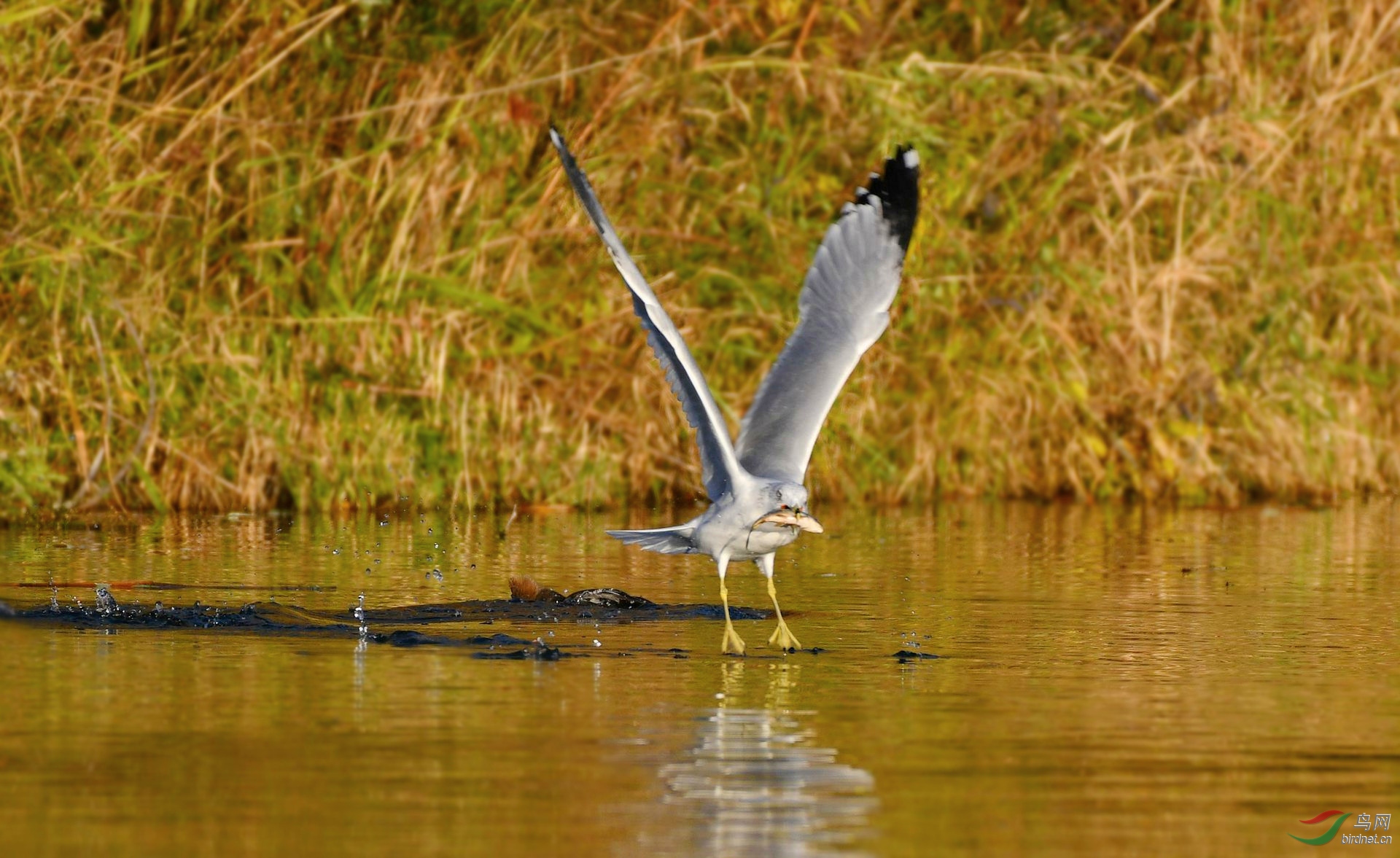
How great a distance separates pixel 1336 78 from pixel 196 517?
798 centimetres

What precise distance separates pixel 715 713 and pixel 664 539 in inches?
89.7

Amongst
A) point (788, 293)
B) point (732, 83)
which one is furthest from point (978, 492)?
point (732, 83)

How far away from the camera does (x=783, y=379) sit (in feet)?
30.7

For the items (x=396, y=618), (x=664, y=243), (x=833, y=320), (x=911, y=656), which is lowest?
(x=911, y=656)

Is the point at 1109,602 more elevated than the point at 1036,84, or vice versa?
the point at 1036,84

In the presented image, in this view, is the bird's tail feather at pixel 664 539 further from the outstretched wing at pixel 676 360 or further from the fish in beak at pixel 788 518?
the fish in beak at pixel 788 518

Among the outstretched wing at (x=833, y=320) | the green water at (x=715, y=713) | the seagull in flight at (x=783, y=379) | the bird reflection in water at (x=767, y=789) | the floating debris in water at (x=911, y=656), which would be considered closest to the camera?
the bird reflection in water at (x=767, y=789)

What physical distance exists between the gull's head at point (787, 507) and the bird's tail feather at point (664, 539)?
46cm

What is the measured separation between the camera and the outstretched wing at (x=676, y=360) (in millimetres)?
8250

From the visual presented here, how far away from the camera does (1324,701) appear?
7.00 meters

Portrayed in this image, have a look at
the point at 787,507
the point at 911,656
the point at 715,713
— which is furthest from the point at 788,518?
the point at 715,713

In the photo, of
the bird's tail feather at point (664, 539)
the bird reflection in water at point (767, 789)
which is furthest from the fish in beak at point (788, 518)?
the bird reflection in water at point (767, 789)

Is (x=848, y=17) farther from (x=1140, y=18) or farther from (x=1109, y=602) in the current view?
(x=1109, y=602)

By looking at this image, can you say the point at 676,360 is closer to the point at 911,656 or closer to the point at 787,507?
the point at 787,507
